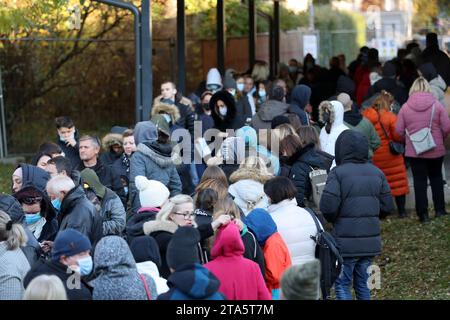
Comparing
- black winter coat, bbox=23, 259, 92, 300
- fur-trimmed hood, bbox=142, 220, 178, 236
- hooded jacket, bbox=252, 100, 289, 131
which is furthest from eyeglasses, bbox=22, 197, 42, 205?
hooded jacket, bbox=252, 100, 289, 131

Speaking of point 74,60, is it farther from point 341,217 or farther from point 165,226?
point 165,226

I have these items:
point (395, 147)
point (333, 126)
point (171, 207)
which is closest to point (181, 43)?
point (395, 147)

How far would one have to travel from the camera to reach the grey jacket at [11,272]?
7.62 m

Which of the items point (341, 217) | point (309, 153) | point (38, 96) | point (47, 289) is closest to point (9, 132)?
point (38, 96)

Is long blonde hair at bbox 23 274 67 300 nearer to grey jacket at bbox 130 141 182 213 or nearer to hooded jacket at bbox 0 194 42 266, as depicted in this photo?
hooded jacket at bbox 0 194 42 266

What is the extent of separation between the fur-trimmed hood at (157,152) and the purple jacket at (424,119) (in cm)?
399

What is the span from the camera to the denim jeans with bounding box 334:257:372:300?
32.5 ft

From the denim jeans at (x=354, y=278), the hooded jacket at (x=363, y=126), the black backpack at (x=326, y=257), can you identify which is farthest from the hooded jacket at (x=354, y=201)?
the hooded jacket at (x=363, y=126)

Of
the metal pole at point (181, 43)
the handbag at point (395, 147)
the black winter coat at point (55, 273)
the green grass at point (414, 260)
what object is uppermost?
the metal pole at point (181, 43)

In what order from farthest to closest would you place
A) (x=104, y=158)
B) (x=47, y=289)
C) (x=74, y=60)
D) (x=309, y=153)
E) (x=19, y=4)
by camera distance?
1. (x=74, y=60)
2. (x=19, y=4)
3. (x=104, y=158)
4. (x=309, y=153)
5. (x=47, y=289)

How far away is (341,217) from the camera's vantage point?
979 cm

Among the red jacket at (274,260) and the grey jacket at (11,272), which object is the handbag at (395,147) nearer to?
the red jacket at (274,260)

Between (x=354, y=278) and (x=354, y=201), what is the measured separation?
30.8 inches

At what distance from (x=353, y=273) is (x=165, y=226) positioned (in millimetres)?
2731
